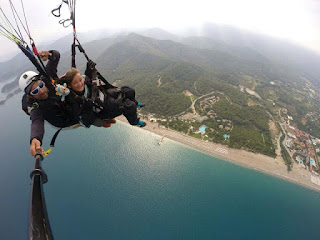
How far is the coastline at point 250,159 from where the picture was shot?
760 inches

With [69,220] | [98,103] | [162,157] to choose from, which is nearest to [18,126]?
[69,220]

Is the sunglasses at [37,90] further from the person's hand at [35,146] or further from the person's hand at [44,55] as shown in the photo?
the person's hand at [44,55]

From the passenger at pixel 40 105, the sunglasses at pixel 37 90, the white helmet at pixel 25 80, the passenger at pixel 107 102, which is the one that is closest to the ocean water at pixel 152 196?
the passenger at pixel 107 102

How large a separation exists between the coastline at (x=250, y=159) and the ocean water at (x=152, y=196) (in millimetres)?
776

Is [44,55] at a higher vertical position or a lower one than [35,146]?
higher

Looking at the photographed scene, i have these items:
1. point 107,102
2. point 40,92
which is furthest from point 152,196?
point 40,92

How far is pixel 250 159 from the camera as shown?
2092cm

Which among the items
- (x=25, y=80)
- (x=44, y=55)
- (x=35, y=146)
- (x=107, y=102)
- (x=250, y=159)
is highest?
(x=44, y=55)

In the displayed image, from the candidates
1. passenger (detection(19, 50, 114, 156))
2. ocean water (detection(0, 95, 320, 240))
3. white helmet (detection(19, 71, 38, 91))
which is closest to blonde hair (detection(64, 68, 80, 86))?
passenger (detection(19, 50, 114, 156))

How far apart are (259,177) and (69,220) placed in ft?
63.7

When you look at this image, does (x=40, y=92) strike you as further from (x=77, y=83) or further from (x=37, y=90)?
(x=77, y=83)

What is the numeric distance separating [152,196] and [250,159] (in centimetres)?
1278

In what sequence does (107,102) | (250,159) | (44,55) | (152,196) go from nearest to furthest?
(44,55) → (107,102) → (152,196) → (250,159)

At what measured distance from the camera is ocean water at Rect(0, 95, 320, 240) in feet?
48.8
